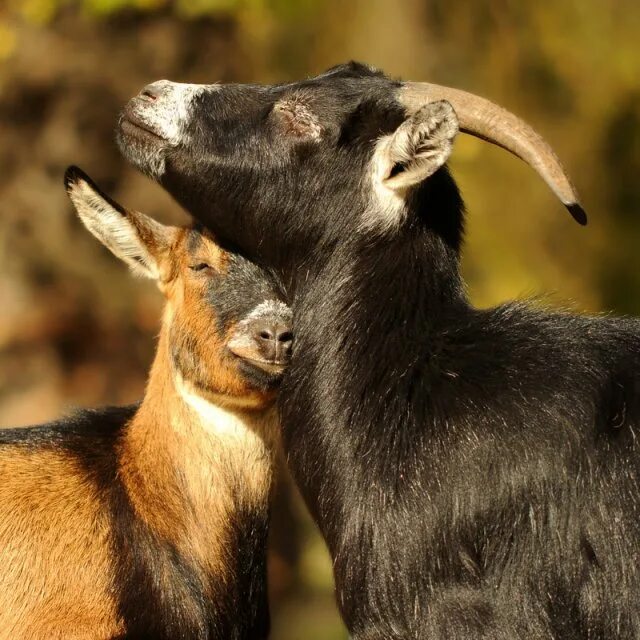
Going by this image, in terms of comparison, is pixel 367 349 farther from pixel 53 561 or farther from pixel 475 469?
pixel 53 561

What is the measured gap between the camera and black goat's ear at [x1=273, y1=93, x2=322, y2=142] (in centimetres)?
565

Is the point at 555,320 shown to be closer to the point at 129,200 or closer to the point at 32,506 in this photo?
the point at 32,506

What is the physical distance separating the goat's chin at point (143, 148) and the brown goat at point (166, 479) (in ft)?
1.86

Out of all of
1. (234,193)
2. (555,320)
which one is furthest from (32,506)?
(555,320)

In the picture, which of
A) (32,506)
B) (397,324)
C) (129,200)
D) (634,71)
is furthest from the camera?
(634,71)

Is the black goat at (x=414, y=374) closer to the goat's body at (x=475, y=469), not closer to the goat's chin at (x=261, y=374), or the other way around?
the goat's body at (x=475, y=469)

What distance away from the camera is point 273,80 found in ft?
41.1

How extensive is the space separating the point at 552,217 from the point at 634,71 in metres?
1.79

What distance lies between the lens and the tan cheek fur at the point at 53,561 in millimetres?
5699

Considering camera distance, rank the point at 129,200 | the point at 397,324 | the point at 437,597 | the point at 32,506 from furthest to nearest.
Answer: the point at 129,200 < the point at 32,506 < the point at 397,324 < the point at 437,597

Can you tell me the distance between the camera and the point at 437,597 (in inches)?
197

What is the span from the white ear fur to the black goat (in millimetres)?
611

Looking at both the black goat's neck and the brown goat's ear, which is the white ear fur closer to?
the brown goat's ear

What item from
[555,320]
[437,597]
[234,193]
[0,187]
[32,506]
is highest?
[0,187]
